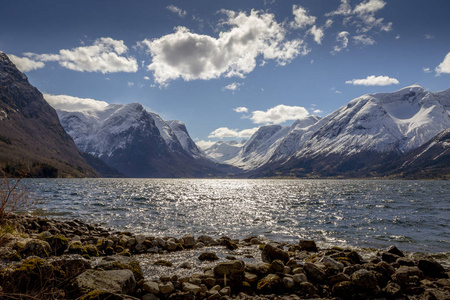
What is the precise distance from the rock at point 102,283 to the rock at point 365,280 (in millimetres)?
11195

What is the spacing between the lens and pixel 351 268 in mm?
15461

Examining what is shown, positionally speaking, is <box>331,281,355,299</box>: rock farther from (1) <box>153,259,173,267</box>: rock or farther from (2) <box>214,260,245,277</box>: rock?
(1) <box>153,259,173,267</box>: rock

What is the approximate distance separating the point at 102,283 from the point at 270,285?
827 centimetres

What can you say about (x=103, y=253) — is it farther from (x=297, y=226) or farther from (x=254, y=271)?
(x=297, y=226)

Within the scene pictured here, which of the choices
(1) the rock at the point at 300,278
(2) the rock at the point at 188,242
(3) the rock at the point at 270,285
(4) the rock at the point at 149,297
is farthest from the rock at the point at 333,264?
(2) the rock at the point at 188,242

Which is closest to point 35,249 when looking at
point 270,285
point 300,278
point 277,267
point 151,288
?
point 151,288

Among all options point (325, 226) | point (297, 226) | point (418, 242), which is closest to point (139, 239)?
point (297, 226)

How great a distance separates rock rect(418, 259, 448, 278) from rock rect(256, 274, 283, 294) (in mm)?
9888

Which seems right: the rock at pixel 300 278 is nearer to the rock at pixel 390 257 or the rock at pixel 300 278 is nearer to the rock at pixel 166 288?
the rock at pixel 166 288

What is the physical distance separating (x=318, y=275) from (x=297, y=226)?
21.8 metres

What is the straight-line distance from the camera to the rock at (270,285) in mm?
13453

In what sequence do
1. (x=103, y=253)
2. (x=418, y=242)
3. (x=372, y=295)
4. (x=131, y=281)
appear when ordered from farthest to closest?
1. (x=418, y=242)
2. (x=103, y=253)
3. (x=372, y=295)
4. (x=131, y=281)

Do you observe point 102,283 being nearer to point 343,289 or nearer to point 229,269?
point 229,269

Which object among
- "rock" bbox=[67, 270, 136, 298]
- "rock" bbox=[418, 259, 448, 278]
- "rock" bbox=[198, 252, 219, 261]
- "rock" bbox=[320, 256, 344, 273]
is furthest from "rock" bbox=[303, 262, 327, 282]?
"rock" bbox=[67, 270, 136, 298]
